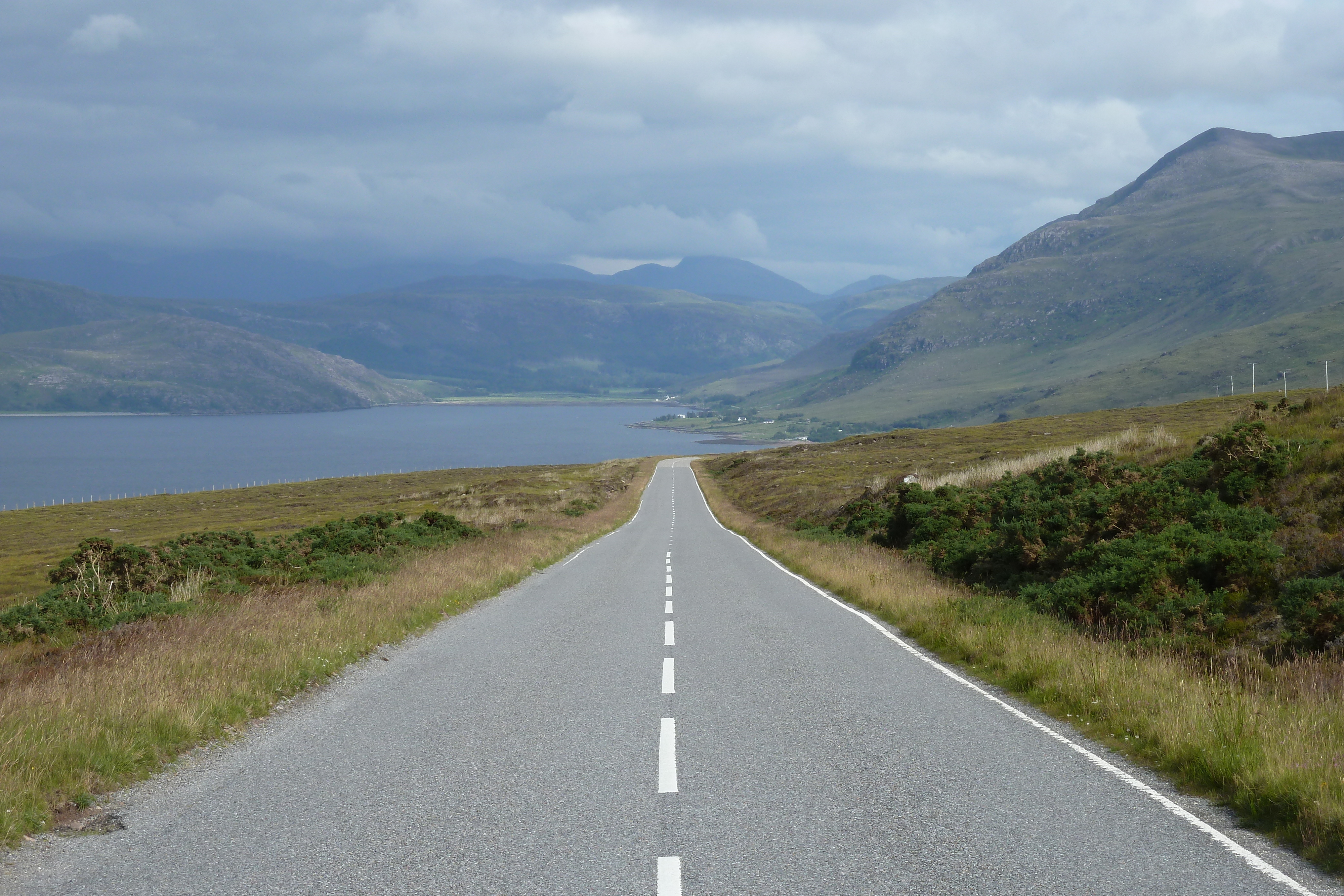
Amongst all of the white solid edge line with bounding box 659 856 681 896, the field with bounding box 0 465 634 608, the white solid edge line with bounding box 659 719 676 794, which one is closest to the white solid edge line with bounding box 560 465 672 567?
the field with bounding box 0 465 634 608

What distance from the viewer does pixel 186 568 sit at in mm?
18844

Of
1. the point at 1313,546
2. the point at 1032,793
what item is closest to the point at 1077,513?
the point at 1313,546

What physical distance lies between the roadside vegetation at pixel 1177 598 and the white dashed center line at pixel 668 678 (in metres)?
4.11

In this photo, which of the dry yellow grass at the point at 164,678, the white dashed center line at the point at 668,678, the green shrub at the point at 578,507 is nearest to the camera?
the dry yellow grass at the point at 164,678

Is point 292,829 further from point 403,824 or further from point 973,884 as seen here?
point 973,884

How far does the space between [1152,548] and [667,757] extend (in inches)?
417

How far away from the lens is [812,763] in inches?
290

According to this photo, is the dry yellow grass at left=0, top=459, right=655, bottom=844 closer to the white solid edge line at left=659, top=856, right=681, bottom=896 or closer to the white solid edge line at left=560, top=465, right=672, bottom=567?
the white solid edge line at left=659, top=856, right=681, bottom=896

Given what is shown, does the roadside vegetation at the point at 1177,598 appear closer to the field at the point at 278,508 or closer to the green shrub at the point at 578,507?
the field at the point at 278,508

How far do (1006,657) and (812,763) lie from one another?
5.11 meters

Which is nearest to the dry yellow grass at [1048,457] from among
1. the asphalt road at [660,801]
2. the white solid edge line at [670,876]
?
the asphalt road at [660,801]

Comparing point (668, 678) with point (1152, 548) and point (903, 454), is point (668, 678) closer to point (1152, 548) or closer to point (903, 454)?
point (1152, 548)

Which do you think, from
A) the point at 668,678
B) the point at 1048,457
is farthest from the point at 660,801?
the point at 1048,457

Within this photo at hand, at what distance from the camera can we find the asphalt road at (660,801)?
530cm
